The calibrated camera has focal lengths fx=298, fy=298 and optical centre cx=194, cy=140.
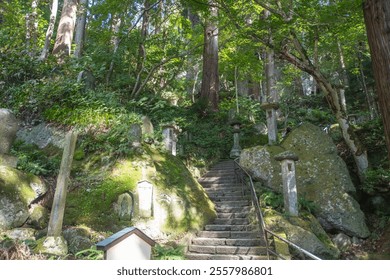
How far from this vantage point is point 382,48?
3172 mm

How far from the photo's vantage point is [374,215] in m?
9.79

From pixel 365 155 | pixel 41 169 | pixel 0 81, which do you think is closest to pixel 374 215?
pixel 365 155

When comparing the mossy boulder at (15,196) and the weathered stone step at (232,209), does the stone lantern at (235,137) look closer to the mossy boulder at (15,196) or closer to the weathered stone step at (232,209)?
the weathered stone step at (232,209)

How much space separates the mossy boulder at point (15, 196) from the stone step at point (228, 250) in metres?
3.68

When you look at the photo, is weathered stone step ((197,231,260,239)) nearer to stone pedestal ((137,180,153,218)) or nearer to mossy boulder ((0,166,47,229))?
stone pedestal ((137,180,153,218))

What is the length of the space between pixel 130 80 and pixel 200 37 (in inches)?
234

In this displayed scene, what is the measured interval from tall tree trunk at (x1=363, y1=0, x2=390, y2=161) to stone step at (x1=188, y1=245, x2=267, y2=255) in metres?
4.25

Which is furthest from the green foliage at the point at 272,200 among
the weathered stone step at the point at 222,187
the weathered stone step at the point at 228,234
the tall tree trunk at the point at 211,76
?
the tall tree trunk at the point at 211,76

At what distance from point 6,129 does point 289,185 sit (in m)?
6.93

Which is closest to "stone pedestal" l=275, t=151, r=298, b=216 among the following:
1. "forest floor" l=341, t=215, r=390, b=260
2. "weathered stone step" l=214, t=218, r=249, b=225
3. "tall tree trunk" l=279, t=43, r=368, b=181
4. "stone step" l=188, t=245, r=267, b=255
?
"weathered stone step" l=214, t=218, r=249, b=225

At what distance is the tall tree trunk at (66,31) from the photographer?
1177cm

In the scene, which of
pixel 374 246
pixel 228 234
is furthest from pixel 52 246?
pixel 374 246

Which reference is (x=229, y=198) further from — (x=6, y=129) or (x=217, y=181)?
(x=6, y=129)

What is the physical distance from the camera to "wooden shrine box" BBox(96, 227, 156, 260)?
3045 millimetres
